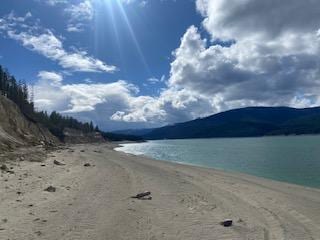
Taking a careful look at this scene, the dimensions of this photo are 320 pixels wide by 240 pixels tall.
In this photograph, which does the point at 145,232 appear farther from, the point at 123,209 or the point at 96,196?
the point at 96,196

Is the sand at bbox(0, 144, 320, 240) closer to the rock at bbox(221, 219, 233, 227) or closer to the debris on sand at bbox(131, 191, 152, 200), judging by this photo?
the rock at bbox(221, 219, 233, 227)

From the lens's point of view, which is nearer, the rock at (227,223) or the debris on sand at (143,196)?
the rock at (227,223)

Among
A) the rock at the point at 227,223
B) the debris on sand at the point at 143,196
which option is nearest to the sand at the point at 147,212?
the rock at the point at 227,223

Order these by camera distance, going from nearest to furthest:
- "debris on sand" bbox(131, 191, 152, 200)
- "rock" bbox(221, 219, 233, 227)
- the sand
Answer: the sand, "rock" bbox(221, 219, 233, 227), "debris on sand" bbox(131, 191, 152, 200)

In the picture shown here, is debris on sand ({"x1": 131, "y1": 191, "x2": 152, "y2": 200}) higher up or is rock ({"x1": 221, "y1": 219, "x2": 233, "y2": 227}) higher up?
debris on sand ({"x1": 131, "y1": 191, "x2": 152, "y2": 200})

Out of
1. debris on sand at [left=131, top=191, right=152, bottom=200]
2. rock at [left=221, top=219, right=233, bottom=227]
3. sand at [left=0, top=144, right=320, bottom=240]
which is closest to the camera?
sand at [left=0, top=144, right=320, bottom=240]

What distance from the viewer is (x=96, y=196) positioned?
21.1 metres

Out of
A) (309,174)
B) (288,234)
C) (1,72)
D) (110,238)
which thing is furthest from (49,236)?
(1,72)

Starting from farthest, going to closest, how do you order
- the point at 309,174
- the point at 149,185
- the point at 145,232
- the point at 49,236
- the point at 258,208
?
the point at 309,174, the point at 149,185, the point at 258,208, the point at 145,232, the point at 49,236

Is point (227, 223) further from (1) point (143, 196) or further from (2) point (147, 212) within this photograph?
(1) point (143, 196)

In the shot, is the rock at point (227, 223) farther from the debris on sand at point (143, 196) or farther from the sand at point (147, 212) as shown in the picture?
the debris on sand at point (143, 196)

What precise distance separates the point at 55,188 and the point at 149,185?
7.30 metres

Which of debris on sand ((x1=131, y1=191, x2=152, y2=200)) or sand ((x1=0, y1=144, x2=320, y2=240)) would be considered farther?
debris on sand ((x1=131, y1=191, x2=152, y2=200))

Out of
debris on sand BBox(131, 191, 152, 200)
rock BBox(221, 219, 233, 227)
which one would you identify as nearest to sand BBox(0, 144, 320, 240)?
rock BBox(221, 219, 233, 227)
